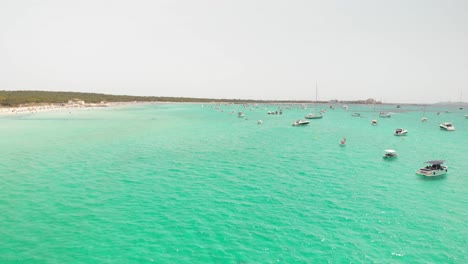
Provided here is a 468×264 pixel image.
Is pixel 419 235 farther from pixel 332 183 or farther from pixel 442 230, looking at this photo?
pixel 332 183

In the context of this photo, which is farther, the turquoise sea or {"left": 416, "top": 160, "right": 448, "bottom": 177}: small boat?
{"left": 416, "top": 160, "right": 448, "bottom": 177}: small boat

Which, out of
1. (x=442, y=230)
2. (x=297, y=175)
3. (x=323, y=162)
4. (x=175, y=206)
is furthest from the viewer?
(x=323, y=162)

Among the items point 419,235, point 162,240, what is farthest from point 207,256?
point 419,235

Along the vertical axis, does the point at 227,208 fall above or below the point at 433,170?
below

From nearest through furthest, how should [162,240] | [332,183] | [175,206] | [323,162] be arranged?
Answer: [162,240], [175,206], [332,183], [323,162]

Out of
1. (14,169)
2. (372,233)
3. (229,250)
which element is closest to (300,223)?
(372,233)

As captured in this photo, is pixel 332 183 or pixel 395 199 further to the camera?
pixel 332 183

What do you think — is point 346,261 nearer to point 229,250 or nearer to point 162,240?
point 229,250

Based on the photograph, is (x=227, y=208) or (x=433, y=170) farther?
(x=433, y=170)

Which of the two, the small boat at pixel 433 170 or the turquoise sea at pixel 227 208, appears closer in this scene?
the turquoise sea at pixel 227 208
